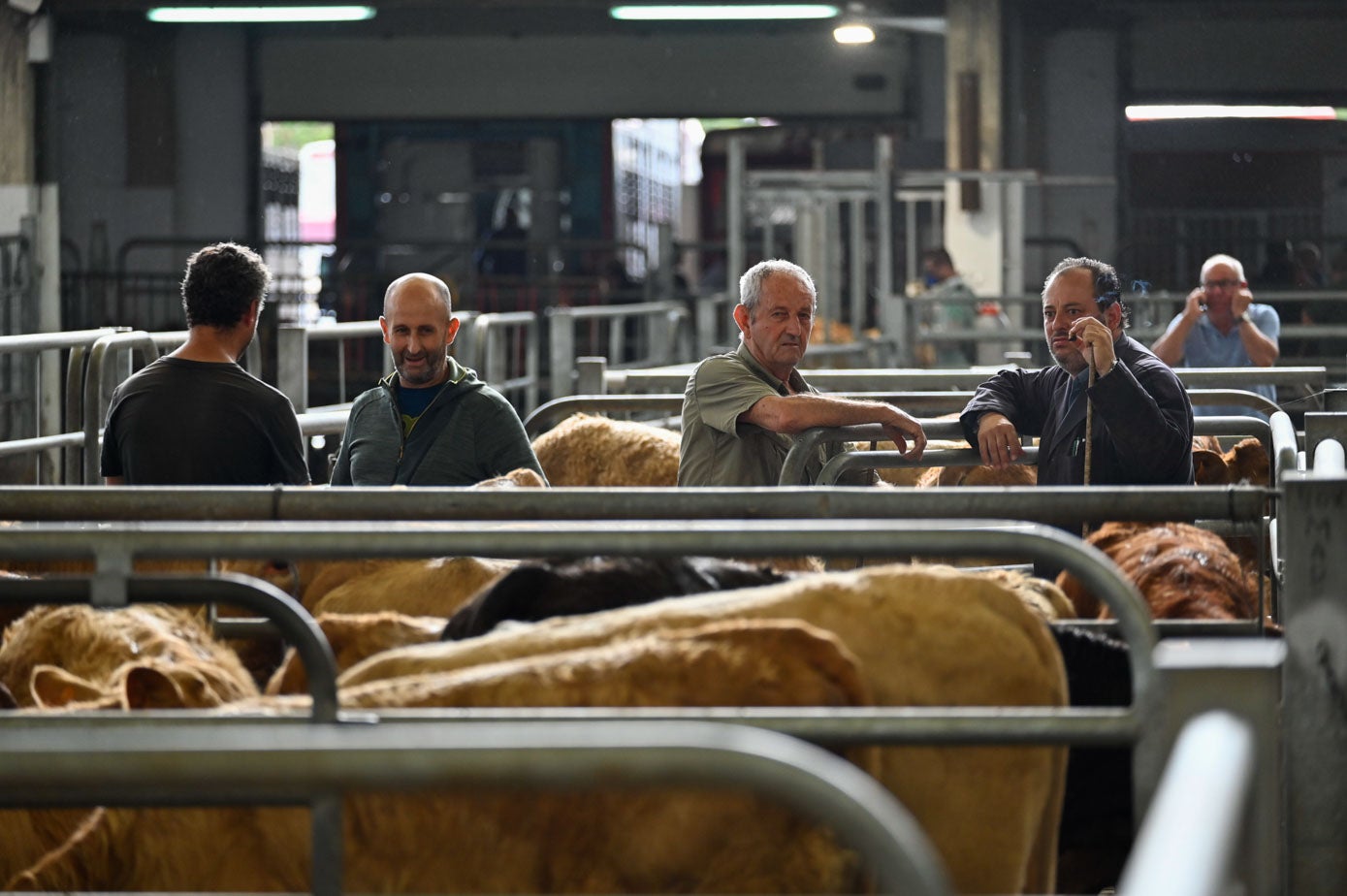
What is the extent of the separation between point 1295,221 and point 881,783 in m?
17.6

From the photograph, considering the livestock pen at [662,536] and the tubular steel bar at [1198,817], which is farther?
the livestock pen at [662,536]

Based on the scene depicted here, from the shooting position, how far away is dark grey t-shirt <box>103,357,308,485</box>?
165 inches

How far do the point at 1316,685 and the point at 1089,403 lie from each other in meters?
2.17

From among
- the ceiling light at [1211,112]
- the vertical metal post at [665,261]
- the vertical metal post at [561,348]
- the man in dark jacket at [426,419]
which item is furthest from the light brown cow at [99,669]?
the ceiling light at [1211,112]

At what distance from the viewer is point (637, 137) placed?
21156 millimetres

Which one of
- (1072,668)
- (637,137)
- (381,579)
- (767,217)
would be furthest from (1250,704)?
(637,137)

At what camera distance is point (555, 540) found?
2051 millimetres

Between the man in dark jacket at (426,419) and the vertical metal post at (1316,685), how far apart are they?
108 inches

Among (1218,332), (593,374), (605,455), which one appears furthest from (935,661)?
(1218,332)

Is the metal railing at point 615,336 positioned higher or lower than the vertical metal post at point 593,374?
higher

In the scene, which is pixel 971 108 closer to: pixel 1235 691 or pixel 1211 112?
pixel 1211 112

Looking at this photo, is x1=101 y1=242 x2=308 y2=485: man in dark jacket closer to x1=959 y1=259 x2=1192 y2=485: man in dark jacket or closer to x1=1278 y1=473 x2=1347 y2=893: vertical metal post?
x1=959 y1=259 x2=1192 y2=485: man in dark jacket

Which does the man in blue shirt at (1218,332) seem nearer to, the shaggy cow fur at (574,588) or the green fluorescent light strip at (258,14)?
the shaggy cow fur at (574,588)

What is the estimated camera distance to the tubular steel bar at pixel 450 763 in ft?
3.86
